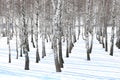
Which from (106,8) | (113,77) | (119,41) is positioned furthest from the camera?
(106,8)

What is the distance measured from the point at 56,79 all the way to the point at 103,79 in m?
2.57

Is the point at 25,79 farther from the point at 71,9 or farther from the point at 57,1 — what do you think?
the point at 71,9

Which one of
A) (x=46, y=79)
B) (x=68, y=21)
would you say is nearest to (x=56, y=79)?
(x=46, y=79)

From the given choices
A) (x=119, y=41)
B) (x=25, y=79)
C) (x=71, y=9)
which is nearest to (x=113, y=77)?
(x=25, y=79)

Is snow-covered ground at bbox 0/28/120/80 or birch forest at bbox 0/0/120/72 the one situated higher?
birch forest at bbox 0/0/120/72

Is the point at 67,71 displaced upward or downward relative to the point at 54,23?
downward

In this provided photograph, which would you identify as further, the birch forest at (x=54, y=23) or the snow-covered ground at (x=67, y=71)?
the birch forest at (x=54, y=23)

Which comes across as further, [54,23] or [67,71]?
[67,71]

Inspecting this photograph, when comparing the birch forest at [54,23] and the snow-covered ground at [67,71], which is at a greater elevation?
the birch forest at [54,23]

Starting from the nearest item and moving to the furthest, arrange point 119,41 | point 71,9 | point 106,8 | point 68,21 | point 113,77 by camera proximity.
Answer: point 113,77 < point 68,21 < point 71,9 < point 119,41 < point 106,8

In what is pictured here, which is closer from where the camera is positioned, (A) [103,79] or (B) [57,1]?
(A) [103,79]

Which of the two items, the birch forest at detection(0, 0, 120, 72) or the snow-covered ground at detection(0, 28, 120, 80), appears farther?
the birch forest at detection(0, 0, 120, 72)

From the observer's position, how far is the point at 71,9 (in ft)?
100

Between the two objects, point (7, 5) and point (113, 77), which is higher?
point (7, 5)
